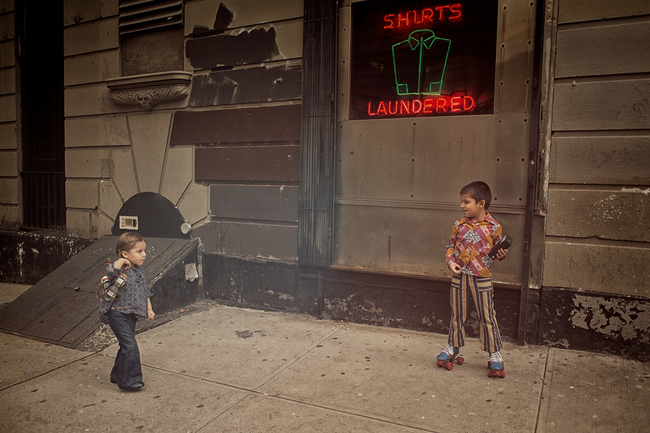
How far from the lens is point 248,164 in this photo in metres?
5.50

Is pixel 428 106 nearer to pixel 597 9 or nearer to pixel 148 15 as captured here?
pixel 597 9

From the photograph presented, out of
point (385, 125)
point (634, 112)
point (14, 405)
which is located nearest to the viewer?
point (14, 405)

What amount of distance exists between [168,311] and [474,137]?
3.78m

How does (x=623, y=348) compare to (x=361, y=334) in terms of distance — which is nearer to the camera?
(x=623, y=348)

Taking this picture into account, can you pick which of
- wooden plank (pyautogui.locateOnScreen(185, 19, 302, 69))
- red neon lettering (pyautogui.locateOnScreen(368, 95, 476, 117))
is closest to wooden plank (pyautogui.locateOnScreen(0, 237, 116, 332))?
A: wooden plank (pyautogui.locateOnScreen(185, 19, 302, 69))

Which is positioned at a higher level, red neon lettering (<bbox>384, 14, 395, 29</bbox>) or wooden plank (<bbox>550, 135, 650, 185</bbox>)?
red neon lettering (<bbox>384, 14, 395, 29</bbox>)

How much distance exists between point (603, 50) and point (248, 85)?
3.58 m

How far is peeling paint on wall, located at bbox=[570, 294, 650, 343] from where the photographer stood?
3.82 m

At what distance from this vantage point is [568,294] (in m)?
4.05

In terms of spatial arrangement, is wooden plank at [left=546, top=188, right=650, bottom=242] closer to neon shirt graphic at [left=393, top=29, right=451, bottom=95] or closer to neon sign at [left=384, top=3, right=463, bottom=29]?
neon shirt graphic at [left=393, top=29, right=451, bottom=95]

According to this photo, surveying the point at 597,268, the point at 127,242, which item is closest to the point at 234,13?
the point at 127,242

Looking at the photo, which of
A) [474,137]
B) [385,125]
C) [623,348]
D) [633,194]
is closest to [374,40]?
[385,125]

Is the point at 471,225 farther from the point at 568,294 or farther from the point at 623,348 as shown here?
the point at 623,348

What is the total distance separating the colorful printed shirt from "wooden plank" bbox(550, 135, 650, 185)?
100 cm
